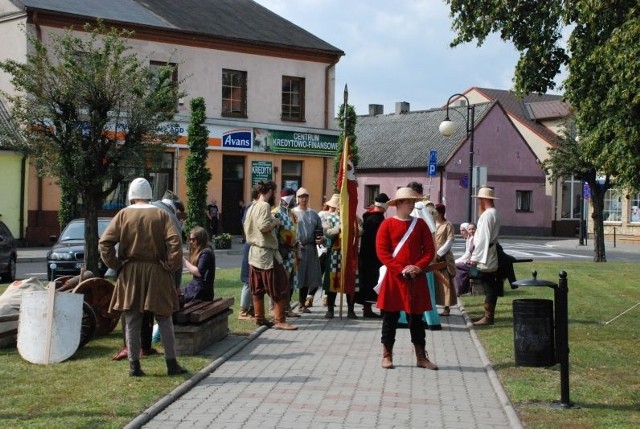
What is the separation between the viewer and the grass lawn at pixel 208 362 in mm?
7695

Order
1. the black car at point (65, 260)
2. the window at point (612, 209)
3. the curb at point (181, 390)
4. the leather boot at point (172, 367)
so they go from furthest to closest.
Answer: the window at point (612, 209), the black car at point (65, 260), the leather boot at point (172, 367), the curb at point (181, 390)

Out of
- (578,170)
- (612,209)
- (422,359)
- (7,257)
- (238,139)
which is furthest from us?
(612,209)

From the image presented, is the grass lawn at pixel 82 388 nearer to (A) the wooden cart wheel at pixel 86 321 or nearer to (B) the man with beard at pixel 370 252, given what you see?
(A) the wooden cart wheel at pixel 86 321

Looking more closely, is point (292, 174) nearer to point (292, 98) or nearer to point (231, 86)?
point (292, 98)

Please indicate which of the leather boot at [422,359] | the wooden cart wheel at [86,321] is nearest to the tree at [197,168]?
the wooden cart wheel at [86,321]

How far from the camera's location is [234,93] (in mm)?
41375

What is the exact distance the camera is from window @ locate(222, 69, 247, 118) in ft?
135

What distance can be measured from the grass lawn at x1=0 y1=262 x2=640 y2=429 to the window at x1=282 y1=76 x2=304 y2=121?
96.2 ft

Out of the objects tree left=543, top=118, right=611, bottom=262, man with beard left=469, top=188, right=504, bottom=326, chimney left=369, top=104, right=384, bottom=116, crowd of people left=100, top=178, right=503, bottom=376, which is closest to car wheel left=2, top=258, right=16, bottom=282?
crowd of people left=100, top=178, right=503, bottom=376

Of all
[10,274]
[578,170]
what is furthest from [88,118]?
[578,170]

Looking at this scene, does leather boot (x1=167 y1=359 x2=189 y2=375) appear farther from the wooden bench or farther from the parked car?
the parked car

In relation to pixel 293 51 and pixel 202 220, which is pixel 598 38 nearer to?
pixel 202 220

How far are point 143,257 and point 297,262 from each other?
18.7 ft

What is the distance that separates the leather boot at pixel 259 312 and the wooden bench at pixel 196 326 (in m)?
1.38
